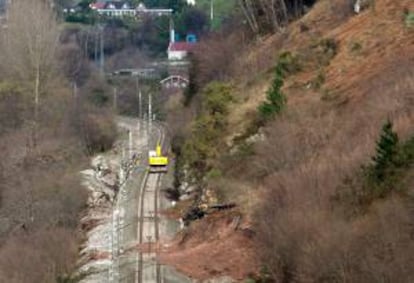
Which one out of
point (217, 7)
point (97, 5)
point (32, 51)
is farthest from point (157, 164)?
point (97, 5)

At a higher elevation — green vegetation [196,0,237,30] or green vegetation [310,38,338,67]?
green vegetation [196,0,237,30]

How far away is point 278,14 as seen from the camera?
40.7 metres

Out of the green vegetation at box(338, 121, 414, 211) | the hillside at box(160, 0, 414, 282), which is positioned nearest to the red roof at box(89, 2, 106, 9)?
the hillside at box(160, 0, 414, 282)

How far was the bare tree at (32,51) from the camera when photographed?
130 ft

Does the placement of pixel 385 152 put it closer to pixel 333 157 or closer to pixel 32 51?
pixel 333 157

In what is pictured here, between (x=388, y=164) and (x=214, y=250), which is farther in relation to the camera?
(x=214, y=250)

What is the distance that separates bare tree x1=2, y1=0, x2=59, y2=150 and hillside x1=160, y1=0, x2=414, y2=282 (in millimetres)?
9415

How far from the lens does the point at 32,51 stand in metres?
39.5

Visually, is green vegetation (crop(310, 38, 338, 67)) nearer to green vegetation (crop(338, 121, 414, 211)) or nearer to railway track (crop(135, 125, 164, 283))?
railway track (crop(135, 125, 164, 283))

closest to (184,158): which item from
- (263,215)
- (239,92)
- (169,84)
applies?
(239,92)

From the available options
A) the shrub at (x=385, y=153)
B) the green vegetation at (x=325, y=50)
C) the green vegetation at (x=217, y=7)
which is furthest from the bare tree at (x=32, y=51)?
the green vegetation at (x=217, y=7)

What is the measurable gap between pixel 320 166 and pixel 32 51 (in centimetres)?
2556

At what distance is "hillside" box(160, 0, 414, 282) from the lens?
12914mm

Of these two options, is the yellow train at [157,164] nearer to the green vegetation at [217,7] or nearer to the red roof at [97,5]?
the green vegetation at [217,7]
